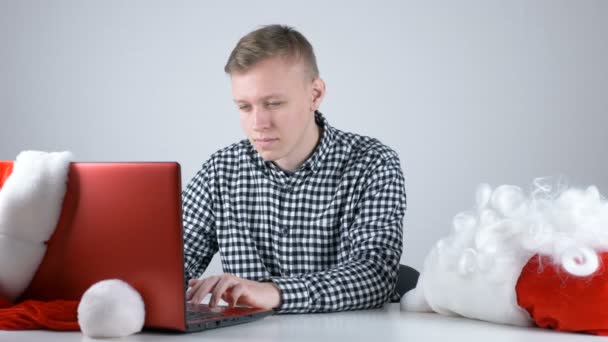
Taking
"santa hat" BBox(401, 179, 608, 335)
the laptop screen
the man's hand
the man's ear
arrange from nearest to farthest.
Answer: the laptop screen → "santa hat" BBox(401, 179, 608, 335) → the man's hand → the man's ear

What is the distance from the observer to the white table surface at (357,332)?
1161 mm

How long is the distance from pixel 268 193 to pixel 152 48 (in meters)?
2.16

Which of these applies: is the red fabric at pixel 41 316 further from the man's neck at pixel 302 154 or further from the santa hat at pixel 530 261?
the man's neck at pixel 302 154

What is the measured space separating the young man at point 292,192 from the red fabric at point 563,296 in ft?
A: 1.28

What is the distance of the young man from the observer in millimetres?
1718

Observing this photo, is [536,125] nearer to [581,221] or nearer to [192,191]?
[192,191]

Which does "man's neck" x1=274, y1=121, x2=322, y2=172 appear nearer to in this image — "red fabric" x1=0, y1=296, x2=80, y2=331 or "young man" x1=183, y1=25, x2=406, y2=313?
"young man" x1=183, y1=25, x2=406, y2=313

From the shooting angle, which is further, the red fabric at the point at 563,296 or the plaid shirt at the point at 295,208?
the plaid shirt at the point at 295,208

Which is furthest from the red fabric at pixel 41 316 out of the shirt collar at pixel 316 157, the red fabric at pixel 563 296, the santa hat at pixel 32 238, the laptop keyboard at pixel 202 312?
the shirt collar at pixel 316 157

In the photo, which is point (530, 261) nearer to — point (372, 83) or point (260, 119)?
point (260, 119)

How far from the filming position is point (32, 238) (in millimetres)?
1228

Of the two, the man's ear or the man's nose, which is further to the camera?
the man's ear

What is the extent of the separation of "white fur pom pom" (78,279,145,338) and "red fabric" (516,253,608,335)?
1.92ft

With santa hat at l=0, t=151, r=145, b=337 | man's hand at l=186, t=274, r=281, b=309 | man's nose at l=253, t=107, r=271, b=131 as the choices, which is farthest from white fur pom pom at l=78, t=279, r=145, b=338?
man's nose at l=253, t=107, r=271, b=131
